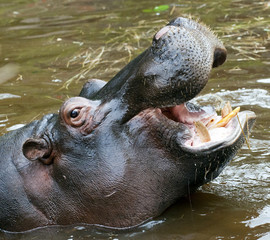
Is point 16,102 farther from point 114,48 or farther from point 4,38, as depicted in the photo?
point 4,38

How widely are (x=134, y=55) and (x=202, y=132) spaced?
14.5ft

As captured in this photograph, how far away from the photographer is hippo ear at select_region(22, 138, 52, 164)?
15.1ft

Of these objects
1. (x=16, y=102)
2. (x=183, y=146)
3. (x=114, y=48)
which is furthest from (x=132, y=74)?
(x=114, y=48)

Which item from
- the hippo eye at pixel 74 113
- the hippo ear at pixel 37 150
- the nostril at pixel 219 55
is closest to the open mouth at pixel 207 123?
the nostril at pixel 219 55

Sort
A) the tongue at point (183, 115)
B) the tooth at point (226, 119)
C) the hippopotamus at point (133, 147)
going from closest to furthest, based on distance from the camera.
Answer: the hippopotamus at point (133, 147)
the tooth at point (226, 119)
the tongue at point (183, 115)

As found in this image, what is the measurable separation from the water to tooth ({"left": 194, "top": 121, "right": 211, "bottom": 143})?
0.63m

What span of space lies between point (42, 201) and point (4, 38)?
22.4 ft

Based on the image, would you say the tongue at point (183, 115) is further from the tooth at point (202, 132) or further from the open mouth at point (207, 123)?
the tooth at point (202, 132)

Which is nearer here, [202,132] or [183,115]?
[202,132]

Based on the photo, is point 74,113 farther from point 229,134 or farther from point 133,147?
point 229,134

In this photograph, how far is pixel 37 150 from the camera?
4.67 m

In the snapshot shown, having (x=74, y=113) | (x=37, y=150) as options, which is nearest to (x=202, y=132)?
(x=74, y=113)

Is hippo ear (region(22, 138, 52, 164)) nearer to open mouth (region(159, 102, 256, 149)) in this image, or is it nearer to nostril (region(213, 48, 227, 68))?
open mouth (region(159, 102, 256, 149))

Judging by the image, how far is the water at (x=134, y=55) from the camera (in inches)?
181
